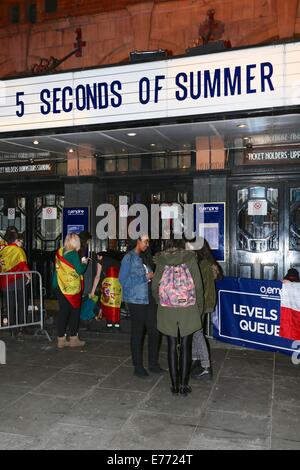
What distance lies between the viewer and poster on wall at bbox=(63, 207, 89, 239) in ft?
33.3

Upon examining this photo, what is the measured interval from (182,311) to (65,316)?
2812mm

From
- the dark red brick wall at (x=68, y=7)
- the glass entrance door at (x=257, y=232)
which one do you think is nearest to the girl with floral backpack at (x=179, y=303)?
the glass entrance door at (x=257, y=232)

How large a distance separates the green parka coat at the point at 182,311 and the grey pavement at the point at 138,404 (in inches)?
33.0

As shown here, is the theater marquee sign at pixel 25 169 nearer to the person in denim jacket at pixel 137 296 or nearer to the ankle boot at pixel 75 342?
the ankle boot at pixel 75 342

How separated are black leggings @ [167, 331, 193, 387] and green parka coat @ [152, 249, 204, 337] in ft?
0.39

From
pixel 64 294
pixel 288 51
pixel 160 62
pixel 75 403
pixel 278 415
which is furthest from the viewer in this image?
pixel 64 294

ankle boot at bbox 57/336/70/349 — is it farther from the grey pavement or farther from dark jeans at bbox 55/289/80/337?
the grey pavement

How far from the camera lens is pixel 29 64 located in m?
10.6

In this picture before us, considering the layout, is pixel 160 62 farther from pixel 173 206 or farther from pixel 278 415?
pixel 278 415

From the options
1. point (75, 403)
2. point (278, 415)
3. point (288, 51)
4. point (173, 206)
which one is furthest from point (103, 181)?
point (278, 415)

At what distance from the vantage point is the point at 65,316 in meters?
7.40

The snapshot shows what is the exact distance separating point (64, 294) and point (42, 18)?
6992mm

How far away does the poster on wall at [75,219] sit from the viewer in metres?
10.2

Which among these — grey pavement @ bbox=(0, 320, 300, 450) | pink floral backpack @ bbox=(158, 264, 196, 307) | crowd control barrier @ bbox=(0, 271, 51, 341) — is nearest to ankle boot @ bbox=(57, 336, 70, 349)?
grey pavement @ bbox=(0, 320, 300, 450)
